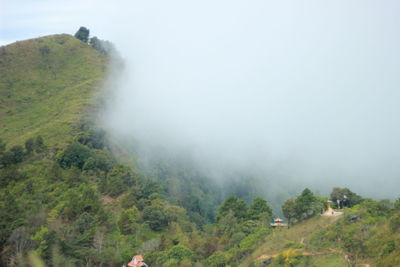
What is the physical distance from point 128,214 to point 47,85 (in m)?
59.2

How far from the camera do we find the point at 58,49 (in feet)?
364

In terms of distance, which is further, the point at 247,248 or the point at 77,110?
the point at 77,110

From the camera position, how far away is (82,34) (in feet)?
415

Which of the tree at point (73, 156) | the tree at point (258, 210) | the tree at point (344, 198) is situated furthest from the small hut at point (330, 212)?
the tree at point (73, 156)

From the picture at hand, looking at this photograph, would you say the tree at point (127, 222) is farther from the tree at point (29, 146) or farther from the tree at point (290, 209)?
the tree at point (29, 146)

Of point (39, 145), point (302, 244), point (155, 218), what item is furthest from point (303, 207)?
point (39, 145)

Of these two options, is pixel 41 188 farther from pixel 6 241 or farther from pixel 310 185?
pixel 310 185

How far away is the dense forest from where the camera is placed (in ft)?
102

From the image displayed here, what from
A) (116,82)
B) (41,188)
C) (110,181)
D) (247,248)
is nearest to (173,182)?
(110,181)

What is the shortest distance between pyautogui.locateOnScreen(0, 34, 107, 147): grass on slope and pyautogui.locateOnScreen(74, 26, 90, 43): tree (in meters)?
6.00

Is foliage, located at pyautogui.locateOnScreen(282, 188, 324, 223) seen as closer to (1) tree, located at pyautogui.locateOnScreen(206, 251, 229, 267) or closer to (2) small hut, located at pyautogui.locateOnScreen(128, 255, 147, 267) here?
(1) tree, located at pyautogui.locateOnScreen(206, 251, 229, 267)

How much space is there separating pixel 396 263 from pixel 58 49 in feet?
348

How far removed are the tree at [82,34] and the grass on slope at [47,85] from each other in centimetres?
600

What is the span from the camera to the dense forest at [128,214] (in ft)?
102
